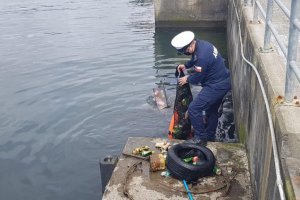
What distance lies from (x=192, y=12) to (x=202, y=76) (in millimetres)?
13360

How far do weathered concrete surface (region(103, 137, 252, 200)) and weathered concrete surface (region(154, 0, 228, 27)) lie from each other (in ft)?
47.6

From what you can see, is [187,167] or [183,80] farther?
[183,80]

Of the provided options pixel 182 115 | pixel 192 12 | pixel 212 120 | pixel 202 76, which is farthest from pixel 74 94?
pixel 192 12

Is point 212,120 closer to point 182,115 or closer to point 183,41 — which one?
point 182,115

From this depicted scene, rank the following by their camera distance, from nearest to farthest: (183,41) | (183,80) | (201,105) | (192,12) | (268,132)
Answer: (268,132)
(183,41)
(201,105)
(183,80)
(192,12)

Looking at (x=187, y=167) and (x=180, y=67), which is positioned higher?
(x=180, y=67)

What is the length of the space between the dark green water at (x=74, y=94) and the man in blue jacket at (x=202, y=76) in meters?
2.22

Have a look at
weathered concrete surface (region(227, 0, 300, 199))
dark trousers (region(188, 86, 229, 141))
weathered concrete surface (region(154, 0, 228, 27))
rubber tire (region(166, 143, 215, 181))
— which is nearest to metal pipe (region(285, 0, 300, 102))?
weathered concrete surface (region(227, 0, 300, 199))

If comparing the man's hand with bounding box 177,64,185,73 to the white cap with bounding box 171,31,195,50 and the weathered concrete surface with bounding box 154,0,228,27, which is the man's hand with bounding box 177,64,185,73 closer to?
the white cap with bounding box 171,31,195,50

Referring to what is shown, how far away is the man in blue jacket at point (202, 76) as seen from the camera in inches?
278

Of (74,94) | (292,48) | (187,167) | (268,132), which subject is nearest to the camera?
(292,48)

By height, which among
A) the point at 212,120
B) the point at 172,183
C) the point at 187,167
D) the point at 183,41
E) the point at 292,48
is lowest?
the point at 212,120

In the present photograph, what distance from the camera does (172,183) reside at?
5.61 m

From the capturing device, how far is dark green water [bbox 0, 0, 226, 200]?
8250mm
